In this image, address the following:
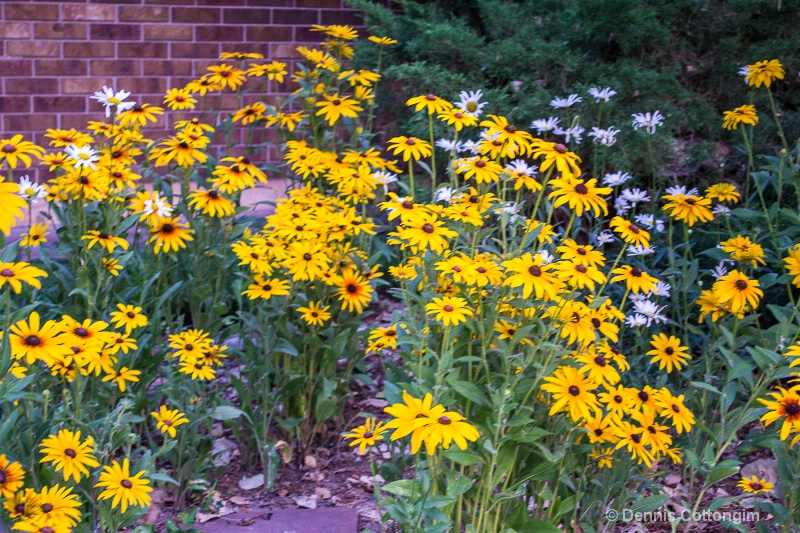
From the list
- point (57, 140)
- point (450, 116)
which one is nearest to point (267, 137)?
point (57, 140)

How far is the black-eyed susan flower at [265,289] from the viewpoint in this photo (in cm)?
254

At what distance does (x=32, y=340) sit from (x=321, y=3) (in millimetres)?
3399

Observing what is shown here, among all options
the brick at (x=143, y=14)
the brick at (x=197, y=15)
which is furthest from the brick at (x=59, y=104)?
the brick at (x=197, y=15)

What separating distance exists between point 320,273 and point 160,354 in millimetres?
611

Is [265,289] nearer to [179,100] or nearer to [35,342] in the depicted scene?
[35,342]

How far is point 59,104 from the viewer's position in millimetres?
4504

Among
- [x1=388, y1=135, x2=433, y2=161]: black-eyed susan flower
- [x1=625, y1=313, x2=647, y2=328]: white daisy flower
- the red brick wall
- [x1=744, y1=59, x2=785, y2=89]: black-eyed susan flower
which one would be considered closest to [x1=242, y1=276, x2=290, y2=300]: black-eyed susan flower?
[x1=388, y1=135, x2=433, y2=161]: black-eyed susan flower

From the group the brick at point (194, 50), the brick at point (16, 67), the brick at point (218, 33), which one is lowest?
the brick at point (16, 67)

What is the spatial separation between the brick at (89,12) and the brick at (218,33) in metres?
0.46

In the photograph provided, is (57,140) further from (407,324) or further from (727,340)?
(727,340)

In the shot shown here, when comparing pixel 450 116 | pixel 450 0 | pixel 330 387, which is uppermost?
pixel 450 0

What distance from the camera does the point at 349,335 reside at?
2.88 metres

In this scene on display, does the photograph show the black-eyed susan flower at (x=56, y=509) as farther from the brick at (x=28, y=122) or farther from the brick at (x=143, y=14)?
the brick at (x=143, y=14)

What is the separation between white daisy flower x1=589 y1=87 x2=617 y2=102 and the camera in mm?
3172
